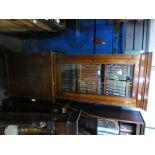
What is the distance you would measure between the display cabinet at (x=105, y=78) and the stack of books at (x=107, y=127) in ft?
0.96

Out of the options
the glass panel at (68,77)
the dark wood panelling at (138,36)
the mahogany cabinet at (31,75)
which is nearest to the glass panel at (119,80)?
the glass panel at (68,77)

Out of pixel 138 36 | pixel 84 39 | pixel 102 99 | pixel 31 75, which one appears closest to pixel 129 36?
pixel 138 36

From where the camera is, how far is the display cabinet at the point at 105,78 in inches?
46.7

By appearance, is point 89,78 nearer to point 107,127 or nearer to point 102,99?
point 102,99

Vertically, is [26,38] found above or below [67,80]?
above

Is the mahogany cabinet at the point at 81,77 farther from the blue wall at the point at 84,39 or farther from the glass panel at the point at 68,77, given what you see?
the blue wall at the point at 84,39

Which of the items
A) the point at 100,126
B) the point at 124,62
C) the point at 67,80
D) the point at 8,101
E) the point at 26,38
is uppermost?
the point at 26,38

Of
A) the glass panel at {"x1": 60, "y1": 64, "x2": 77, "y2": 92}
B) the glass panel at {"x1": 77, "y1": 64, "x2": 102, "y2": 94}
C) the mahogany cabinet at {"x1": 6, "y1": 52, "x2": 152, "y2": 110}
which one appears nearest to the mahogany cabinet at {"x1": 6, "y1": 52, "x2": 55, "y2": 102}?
the mahogany cabinet at {"x1": 6, "y1": 52, "x2": 152, "y2": 110}

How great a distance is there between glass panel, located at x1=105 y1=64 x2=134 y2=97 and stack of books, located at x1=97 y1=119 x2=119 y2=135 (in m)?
0.35

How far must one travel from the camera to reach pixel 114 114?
1504 mm
